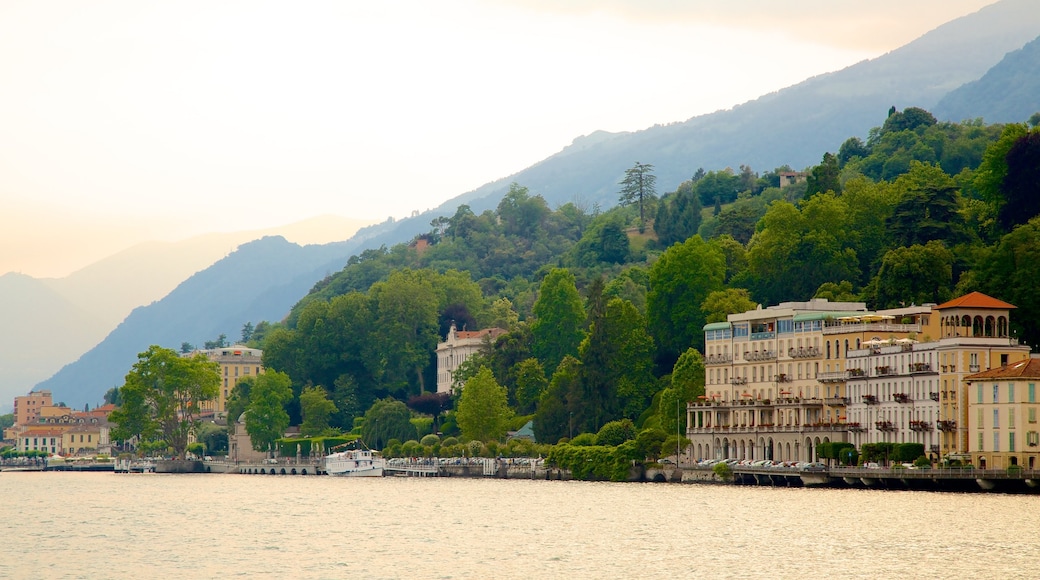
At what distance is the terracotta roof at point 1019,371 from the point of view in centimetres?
8844

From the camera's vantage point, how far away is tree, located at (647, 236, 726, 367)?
434 ft

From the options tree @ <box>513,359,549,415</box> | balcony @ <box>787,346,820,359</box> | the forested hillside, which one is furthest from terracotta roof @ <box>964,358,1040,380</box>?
tree @ <box>513,359,549,415</box>

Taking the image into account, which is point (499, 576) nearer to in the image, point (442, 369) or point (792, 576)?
point (792, 576)

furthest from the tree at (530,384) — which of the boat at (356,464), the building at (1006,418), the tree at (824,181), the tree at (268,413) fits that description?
the building at (1006,418)

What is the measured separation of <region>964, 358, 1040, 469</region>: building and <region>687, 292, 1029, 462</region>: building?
2.07 metres

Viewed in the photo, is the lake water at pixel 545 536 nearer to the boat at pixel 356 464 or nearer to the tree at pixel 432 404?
the boat at pixel 356 464

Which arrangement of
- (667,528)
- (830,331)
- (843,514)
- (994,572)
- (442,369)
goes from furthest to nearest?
1. (442,369)
2. (830,331)
3. (843,514)
4. (667,528)
5. (994,572)

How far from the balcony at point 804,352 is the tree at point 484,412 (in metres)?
34.3

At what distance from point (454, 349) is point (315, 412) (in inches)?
664

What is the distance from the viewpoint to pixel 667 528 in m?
69.8

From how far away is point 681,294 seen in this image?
438 feet

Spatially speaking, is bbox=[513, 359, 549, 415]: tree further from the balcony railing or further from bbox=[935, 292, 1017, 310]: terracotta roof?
bbox=[935, 292, 1017, 310]: terracotta roof

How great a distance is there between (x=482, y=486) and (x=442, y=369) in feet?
244

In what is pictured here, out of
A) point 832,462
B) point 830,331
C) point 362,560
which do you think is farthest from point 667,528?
point 830,331
